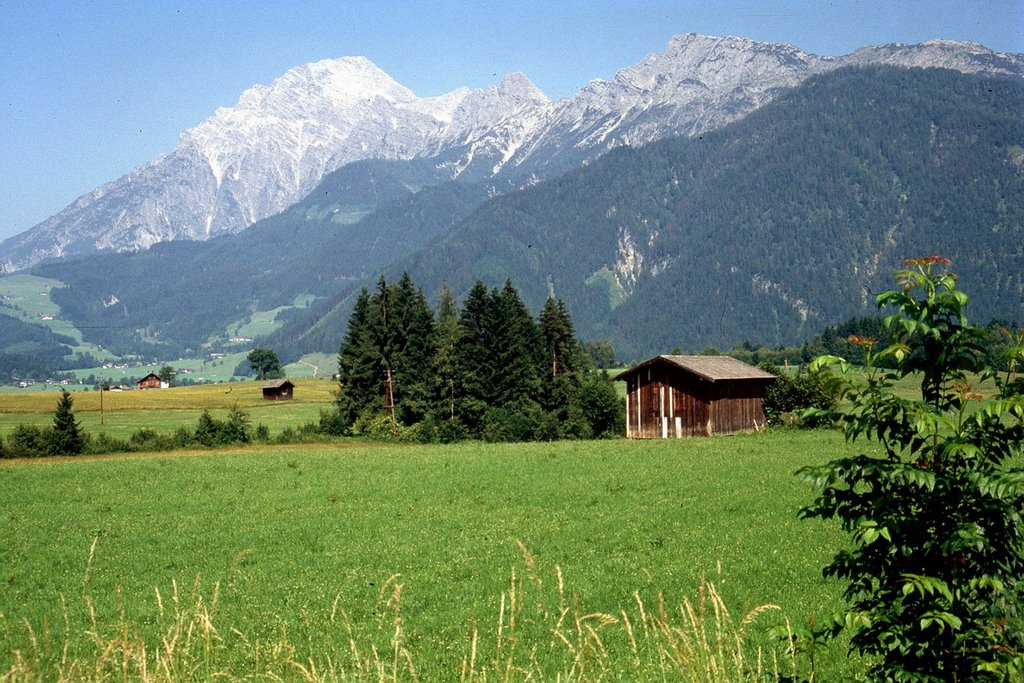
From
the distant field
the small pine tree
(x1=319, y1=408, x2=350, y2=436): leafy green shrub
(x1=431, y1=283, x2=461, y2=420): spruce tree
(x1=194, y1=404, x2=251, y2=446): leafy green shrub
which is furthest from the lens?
the distant field

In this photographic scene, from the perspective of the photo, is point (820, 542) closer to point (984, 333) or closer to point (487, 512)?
point (487, 512)

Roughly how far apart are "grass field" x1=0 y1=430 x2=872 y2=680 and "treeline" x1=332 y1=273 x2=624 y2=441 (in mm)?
29513

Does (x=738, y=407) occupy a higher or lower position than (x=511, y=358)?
lower

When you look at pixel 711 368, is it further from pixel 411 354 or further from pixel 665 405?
pixel 411 354

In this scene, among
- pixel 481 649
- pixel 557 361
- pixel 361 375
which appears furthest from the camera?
pixel 361 375

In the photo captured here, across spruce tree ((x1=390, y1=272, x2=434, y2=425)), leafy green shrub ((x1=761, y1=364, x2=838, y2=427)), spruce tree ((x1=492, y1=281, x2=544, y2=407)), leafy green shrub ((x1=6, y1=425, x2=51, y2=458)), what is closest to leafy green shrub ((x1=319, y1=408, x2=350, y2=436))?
spruce tree ((x1=390, y1=272, x2=434, y2=425))

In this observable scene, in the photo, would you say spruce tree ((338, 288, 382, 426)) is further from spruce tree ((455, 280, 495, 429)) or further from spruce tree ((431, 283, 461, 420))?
spruce tree ((455, 280, 495, 429))

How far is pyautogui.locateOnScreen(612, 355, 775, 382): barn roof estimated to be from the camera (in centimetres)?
6176

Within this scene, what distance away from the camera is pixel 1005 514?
650 centimetres

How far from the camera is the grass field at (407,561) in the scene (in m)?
13.4

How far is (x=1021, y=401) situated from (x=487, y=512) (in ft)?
73.1

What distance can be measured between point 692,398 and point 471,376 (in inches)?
782

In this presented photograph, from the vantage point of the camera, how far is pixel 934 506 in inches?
267

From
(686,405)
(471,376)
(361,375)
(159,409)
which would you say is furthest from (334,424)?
(159,409)
